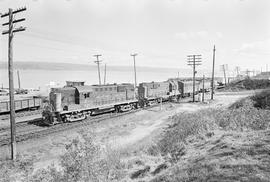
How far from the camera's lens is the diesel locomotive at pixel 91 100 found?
969 inches

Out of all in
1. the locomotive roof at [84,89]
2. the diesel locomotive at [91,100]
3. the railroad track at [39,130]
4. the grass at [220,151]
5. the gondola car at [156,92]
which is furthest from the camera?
the gondola car at [156,92]

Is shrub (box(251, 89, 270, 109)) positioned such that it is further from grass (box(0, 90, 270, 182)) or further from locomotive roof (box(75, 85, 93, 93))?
locomotive roof (box(75, 85, 93, 93))

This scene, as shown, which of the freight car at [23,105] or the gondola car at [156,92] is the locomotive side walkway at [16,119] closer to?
the freight car at [23,105]

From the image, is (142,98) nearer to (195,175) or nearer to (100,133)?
(100,133)

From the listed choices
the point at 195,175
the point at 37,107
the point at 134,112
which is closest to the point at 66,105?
the point at 134,112

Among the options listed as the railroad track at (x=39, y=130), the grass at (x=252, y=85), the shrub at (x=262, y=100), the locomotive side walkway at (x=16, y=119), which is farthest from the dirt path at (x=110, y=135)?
the grass at (x=252, y=85)

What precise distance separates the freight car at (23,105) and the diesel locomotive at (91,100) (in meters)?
7.55

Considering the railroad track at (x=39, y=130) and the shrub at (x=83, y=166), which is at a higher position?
the shrub at (x=83, y=166)

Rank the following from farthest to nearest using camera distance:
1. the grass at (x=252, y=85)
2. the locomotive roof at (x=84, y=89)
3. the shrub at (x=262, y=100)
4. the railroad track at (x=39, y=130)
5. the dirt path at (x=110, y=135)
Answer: the grass at (x=252, y=85) → the locomotive roof at (x=84, y=89) → the shrub at (x=262, y=100) → the railroad track at (x=39, y=130) → the dirt path at (x=110, y=135)

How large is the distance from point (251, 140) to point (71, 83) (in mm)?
23437

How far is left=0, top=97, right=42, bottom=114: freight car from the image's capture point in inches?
1185

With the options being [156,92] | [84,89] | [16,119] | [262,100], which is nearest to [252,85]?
[156,92]

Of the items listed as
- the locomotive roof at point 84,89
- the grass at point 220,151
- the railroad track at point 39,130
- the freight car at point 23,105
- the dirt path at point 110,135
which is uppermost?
the locomotive roof at point 84,89

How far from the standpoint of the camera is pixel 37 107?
35719 mm
